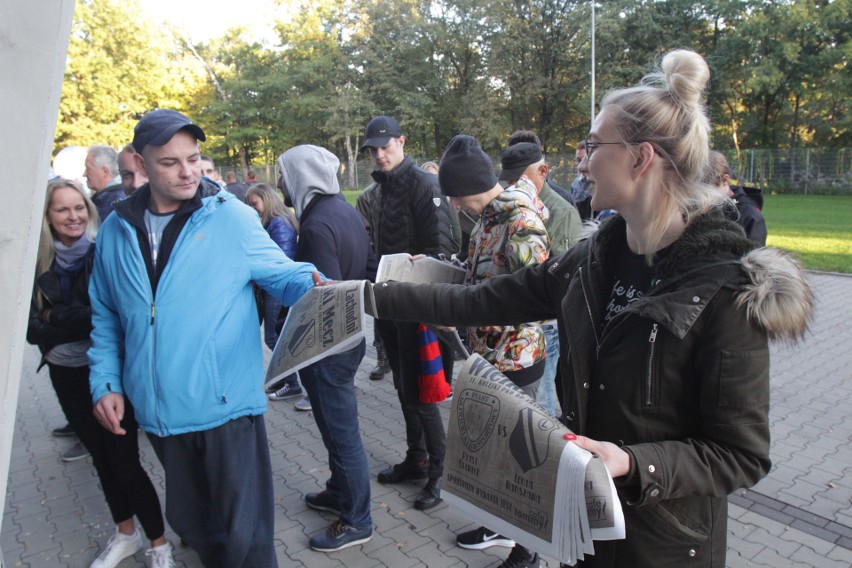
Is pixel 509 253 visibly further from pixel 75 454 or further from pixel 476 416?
pixel 75 454

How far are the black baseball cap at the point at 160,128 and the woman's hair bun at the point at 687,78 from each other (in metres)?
1.84

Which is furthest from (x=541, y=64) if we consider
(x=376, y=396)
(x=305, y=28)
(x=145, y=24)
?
(x=376, y=396)

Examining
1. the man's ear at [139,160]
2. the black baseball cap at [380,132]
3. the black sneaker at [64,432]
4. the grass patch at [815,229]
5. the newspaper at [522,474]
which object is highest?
the black baseball cap at [380,132]

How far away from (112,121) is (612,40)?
88.0ft

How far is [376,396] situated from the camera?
592cm

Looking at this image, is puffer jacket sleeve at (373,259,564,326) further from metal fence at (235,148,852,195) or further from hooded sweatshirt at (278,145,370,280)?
metal fence at (235,148,852,195)

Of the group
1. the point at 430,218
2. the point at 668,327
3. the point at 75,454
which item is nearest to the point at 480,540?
the point at 430,218

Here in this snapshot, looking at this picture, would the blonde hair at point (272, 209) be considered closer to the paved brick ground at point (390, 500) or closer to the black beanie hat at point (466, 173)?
the paved brick ground at point (390, 500)

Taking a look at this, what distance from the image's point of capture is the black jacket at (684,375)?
1.36m

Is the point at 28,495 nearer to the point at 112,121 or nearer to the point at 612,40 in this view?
the point at 112,121

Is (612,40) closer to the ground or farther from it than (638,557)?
farther from it

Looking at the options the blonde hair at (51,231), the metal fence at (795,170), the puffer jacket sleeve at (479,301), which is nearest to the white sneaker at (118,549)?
the blonde hair at (51,231)

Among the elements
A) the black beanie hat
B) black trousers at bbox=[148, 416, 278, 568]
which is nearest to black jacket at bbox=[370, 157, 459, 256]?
the black beanie hat

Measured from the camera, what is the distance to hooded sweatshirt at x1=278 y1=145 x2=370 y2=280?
133 inches
